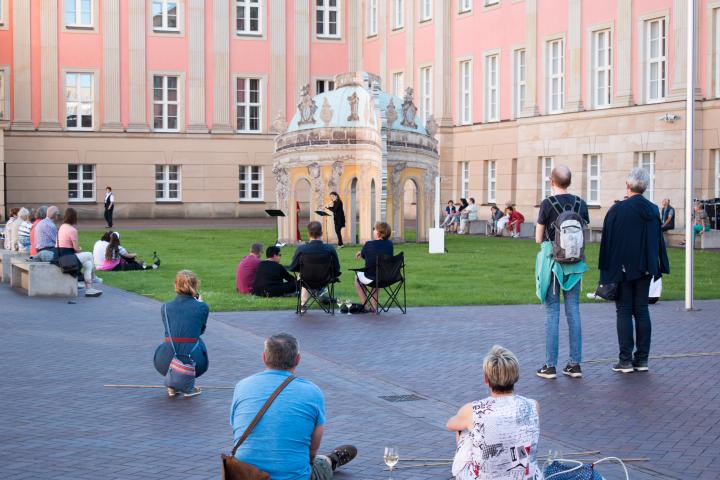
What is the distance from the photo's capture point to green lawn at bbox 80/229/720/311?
2083 centimetres

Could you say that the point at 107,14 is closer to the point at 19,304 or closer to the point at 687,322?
the point at 19,304

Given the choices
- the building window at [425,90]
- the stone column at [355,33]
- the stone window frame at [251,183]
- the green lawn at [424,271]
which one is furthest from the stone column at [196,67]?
the green lawn at [424,271]

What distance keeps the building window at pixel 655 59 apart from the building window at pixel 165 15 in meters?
26.4

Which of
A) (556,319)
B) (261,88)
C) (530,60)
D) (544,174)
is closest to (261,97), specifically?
(261,88)

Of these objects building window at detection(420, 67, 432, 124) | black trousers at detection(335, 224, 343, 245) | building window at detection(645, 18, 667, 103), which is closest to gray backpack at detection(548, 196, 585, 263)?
black trousers at detection(335, 224, 343, 245)

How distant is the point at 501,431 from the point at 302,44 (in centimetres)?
5770

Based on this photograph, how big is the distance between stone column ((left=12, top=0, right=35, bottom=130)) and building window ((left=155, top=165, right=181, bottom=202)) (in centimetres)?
718

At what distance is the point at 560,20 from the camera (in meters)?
47.9

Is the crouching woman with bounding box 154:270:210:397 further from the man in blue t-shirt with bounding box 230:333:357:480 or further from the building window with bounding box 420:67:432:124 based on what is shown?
the building window with bounding box 420:67:432:124

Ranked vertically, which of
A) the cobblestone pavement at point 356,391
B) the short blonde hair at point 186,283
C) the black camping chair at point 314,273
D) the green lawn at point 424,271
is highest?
the short blonde hair at point 186,283

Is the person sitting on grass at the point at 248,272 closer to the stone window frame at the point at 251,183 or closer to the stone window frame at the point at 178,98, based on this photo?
the stone window frame at the point at 178,98

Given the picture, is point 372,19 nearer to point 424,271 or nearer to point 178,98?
point 178,98

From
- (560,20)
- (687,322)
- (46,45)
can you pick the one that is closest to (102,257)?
(687,322)

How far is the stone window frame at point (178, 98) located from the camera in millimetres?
59406
